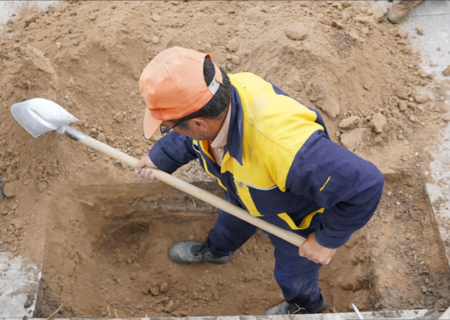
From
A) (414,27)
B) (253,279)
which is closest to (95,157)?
(253,279)

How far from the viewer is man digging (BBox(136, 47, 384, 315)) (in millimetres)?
1900

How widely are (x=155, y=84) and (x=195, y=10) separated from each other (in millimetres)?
2971

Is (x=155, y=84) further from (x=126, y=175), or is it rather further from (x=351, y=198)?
(x=126, y=175)

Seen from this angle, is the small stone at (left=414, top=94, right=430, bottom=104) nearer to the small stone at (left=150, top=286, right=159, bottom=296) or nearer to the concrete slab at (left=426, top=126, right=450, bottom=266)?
the concrete slab at (left=426, top=126, right=450, bottom=266)

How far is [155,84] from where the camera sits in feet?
6.22

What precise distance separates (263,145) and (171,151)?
960 millimetres

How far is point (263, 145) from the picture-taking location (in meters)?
2.00

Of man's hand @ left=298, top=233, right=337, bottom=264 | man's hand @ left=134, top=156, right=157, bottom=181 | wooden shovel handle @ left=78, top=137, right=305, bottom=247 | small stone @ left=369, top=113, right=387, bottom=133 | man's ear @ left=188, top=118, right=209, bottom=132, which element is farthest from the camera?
small stone @ left=369, top=113, right=387, bottom=133

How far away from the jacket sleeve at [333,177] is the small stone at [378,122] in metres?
1.95

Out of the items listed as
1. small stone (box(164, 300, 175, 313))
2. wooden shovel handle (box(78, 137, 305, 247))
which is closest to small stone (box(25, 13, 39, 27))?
wooden shovel handle (box(78, 137, 305, 247))

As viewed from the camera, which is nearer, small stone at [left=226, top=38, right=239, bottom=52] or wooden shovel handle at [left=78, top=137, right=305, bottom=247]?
wooden shovel handle at [left=78, top=137, right=305, bottom=247]

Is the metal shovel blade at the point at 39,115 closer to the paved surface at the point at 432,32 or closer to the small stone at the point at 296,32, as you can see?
the small stone at the point at 296,32

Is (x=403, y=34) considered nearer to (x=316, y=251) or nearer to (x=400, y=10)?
(x=400, y=10)

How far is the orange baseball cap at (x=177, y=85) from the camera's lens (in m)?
1.89
